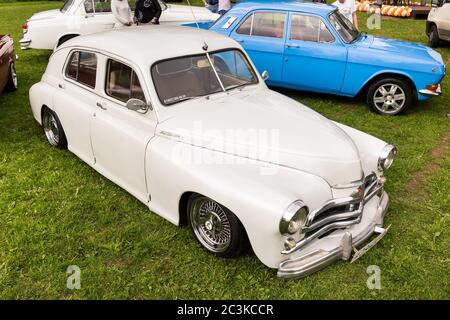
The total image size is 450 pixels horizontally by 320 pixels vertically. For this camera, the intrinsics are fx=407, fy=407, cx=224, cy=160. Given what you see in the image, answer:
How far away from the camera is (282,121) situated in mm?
4047

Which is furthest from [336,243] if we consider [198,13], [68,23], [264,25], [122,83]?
[198,13]

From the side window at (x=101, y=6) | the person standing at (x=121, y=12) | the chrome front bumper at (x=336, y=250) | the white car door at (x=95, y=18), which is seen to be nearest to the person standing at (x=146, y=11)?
the person standing at (x=121, y=12)

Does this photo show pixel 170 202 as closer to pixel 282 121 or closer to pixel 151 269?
pixel 151 269

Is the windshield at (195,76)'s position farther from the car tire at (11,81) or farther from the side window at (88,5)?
the side window at (88,5)

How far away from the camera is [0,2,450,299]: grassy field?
11.5ft

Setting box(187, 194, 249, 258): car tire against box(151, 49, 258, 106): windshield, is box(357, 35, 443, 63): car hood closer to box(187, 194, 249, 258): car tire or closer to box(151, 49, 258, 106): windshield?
box(151, 49, 258, 106): windshield

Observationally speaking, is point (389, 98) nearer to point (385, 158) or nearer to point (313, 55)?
point (313, 55)

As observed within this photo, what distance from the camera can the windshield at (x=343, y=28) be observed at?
23.1ft

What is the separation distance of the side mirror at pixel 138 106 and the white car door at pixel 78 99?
0.88m

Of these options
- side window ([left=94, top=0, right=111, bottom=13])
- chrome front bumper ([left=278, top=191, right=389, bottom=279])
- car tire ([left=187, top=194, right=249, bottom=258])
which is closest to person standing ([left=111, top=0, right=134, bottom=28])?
side window ([left=94, top=0, right=111, bottom=13])

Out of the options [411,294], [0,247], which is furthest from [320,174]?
[0,247]

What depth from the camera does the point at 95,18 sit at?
953 centimetres

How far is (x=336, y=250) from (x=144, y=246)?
1.82 m

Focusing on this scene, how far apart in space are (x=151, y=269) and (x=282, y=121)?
189 cm
